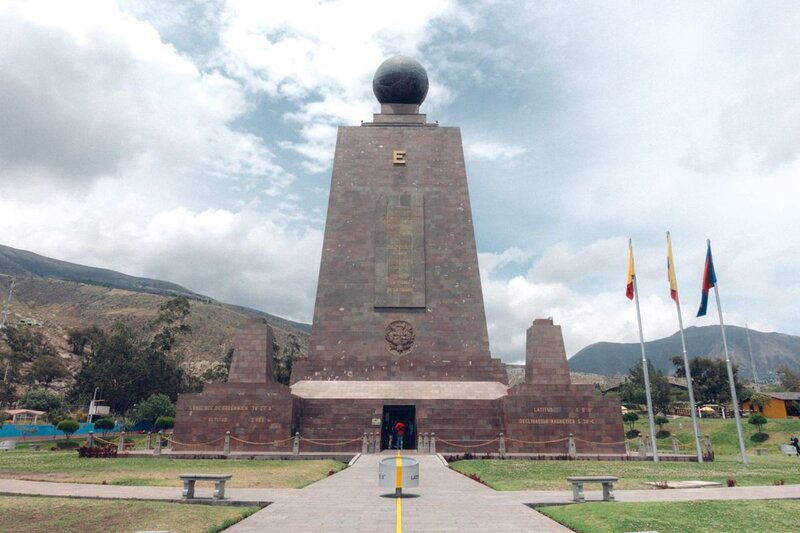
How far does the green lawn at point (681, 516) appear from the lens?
8.99m

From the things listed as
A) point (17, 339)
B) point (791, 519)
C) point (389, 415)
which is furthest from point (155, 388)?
point (791, 519)

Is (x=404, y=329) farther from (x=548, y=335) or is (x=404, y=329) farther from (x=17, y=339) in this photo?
(x=17, y=339)

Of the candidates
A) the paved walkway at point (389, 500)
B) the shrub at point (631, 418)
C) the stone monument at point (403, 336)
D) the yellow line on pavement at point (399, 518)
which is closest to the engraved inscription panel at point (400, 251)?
the stone monument at point (403, 336)

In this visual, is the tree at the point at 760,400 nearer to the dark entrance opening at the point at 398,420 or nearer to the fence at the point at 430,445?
the fence at the point at 430,445

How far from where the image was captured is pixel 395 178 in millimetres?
36812

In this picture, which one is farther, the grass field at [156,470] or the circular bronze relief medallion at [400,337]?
the circular bronze relief medallion at [400,337]

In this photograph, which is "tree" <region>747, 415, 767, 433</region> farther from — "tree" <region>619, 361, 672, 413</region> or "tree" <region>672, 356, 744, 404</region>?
"tree" <region>672, 356, 744, 404</region>

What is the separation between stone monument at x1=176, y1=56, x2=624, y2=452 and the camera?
2716 cm

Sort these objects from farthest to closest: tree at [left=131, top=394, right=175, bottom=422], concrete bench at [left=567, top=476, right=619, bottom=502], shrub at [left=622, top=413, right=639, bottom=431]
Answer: tree at [left=131, top=394, right=175, bottom=422] → shrub at [left=622, top=413, right=639, bottom=431] → concrete bench at [left=567, top=476, right=619, bottom=502]

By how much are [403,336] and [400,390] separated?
4.16 metres

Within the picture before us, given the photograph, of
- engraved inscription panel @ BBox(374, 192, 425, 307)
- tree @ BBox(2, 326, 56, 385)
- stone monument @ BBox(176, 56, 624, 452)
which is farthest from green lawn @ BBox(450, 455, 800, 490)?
tree @ BBox(2, 326, 56, 385)

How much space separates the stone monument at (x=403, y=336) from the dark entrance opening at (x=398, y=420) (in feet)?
0.37

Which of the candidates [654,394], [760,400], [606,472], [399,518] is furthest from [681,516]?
[654,394]

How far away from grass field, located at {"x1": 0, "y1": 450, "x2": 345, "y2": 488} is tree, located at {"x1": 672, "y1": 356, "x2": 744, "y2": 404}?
65.4 metres
